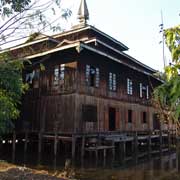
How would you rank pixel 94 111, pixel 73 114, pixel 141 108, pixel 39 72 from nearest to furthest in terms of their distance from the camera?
pixel 73 114, pixel 94 111, pixel 39 72, pixel 141 108

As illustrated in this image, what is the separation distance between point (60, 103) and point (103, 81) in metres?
3.77

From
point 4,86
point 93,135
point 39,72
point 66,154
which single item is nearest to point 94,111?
point 93,135

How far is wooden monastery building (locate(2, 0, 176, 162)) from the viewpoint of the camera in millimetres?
19250

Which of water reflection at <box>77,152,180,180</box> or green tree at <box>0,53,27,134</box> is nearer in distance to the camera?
green tree at <box>0,53,27,134</box>

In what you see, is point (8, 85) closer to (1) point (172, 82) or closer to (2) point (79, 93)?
(2) point (79, 93)

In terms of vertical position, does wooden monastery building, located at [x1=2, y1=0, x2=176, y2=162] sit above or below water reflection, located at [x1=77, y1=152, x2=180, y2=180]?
above

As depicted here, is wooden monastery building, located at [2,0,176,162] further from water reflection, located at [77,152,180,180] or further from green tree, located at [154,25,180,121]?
green tree, located at [154,25,180,121]

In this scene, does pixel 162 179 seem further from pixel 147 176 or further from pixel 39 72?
pixel 39 72

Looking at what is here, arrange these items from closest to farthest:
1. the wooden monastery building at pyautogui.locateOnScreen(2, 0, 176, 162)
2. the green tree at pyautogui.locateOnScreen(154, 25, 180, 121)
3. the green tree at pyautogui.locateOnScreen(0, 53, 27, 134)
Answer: the green tree at pyautogui.locateOnScreen(154, 25, 180, 121), the green tree at pyautogui.locateOnScreen(0, 53, 27, 134), the wooden monastery building at pyautogui.locateOnScreen(2, 0, 176, 162)

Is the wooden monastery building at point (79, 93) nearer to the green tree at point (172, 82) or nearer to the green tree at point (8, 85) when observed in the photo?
the green tree at point (8, 85)

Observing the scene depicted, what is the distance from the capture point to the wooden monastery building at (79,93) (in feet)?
63.2

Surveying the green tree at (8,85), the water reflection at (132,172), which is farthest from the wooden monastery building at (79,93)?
the green tree at (8,85)

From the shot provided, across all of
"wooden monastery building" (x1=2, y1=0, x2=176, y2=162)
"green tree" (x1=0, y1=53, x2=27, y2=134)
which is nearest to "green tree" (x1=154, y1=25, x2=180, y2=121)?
"green tree" (x1=0, y1=53, x2=27, y2=134)

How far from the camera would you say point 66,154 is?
68.1 feet
